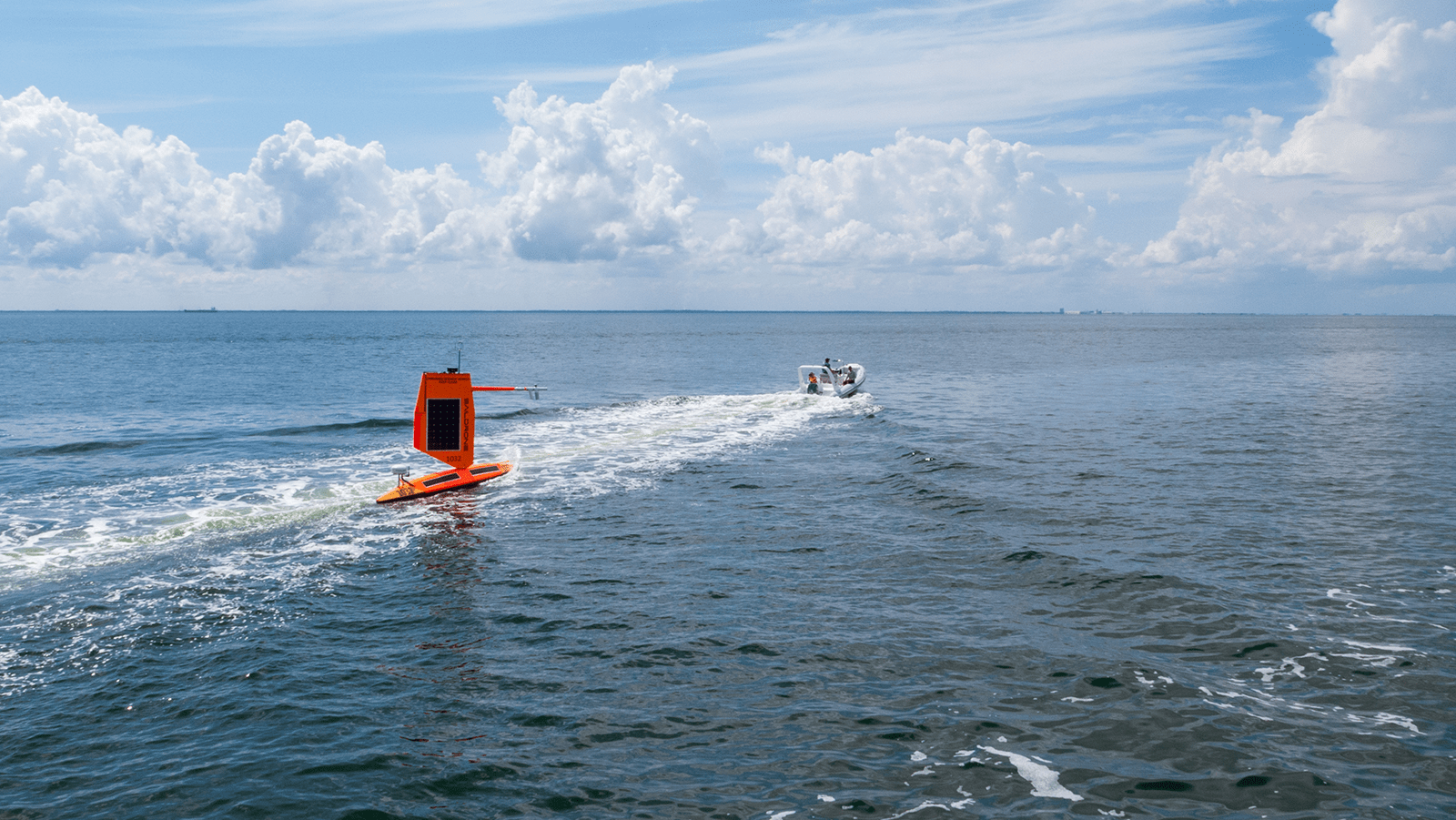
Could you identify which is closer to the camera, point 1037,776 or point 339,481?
point 1037,776

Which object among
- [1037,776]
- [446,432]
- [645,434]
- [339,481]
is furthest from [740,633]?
[645,434]

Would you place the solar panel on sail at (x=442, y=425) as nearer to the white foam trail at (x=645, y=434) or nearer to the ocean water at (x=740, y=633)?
the ocean water at (x=740, y=633)

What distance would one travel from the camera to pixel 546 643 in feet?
48.0

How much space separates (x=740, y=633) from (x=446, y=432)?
16.6 metres

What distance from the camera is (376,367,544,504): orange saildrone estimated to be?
87.1 ft

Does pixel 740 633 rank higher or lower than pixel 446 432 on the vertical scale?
lower

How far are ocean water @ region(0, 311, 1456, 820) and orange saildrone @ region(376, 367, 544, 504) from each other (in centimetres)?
99

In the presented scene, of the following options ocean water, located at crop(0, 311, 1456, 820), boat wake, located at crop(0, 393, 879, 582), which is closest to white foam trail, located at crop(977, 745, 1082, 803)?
ocean water, located at crop(0, 311, 1456, 820)

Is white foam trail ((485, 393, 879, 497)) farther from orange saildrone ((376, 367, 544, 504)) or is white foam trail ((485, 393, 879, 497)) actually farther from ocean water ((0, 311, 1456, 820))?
orange saildrone ((376, 367, 544, 504))

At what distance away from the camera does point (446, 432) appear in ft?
91.6

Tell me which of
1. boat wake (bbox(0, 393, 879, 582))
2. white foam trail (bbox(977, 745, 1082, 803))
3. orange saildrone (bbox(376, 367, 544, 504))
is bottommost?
white foam trail (bbox(977, 745, 1082, 803))

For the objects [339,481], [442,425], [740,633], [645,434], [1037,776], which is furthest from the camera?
[645,434]

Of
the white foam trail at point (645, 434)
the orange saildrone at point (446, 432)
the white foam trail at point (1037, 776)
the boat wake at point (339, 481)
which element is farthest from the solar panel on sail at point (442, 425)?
the white foam trail at point (1037, 776)

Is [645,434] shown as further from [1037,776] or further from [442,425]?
[1037,776]
